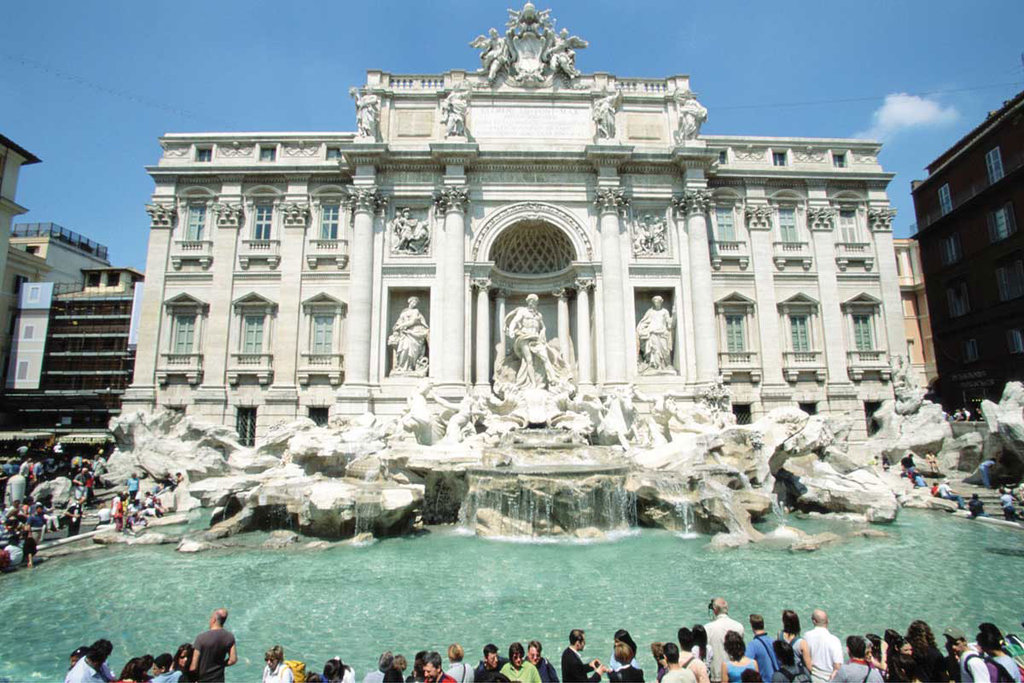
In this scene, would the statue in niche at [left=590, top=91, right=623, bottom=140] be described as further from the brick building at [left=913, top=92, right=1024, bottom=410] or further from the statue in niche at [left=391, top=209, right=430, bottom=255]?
the brick building at [left=913, top=92, right=1024, bottom=410]

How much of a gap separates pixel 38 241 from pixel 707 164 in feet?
136

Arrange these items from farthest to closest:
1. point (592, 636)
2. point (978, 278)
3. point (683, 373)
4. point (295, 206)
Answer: point (978, 278) → point (295, 206) → point (683, 373) → point (592, 636)

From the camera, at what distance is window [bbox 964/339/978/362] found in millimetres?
26516

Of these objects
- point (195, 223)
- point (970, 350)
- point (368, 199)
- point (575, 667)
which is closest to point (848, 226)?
point (970, 350)

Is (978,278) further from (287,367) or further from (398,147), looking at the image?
(287,367)

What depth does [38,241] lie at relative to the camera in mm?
34000

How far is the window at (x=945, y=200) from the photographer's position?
28500mm

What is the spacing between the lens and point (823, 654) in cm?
479

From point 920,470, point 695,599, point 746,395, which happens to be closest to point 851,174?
point 746,395

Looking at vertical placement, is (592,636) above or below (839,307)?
below

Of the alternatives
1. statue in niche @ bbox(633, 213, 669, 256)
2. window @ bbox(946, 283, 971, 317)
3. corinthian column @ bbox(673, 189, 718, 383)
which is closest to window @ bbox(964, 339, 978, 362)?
window @ bbox(946, 283, 971, 317)

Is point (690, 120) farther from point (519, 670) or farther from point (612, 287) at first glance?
point (519, 670)

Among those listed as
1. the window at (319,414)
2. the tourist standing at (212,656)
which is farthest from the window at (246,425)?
the tourist standing at (212,656)

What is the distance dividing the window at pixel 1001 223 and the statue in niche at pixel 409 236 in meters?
27.4
